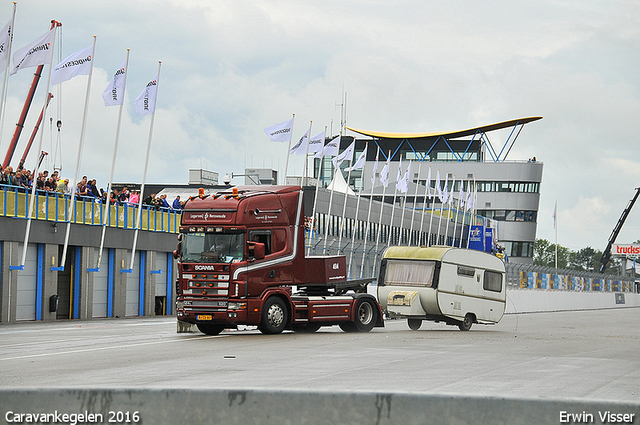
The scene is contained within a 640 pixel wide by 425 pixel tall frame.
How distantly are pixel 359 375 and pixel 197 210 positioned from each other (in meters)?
9.91

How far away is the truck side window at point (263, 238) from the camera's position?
2074 cm

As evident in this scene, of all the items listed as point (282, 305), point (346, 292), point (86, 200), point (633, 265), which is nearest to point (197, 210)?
point (282, 305)

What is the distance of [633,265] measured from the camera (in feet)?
450

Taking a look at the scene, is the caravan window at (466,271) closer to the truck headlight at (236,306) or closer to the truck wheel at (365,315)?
the truck wheel at (365,315)

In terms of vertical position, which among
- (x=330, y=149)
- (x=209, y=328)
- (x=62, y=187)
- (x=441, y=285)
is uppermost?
(x=330, y=149)

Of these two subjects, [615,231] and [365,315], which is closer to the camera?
[365,315]

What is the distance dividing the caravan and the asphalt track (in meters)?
3.78

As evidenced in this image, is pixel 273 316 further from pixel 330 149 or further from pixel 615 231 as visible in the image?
pixel 615 231

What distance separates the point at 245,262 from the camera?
2056cm

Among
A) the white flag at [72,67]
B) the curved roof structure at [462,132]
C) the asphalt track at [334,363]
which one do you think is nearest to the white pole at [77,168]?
the white flag at [72,67]

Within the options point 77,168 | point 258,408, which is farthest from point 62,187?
point 258,408

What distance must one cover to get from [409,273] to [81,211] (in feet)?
46.2

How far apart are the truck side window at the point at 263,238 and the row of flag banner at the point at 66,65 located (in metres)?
11.9

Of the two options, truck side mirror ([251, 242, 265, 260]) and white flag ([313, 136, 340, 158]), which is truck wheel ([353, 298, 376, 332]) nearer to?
truck side mirror ([251, 242, 265, 260])
